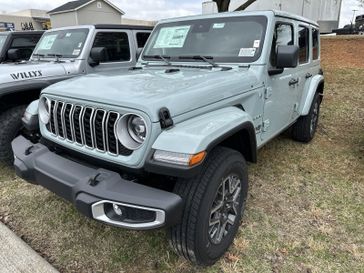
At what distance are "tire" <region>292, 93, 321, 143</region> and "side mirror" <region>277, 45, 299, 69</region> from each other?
80.5 inches

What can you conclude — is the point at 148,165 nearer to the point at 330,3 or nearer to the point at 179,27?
the point at 179,27

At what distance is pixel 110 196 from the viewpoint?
6.47 ft

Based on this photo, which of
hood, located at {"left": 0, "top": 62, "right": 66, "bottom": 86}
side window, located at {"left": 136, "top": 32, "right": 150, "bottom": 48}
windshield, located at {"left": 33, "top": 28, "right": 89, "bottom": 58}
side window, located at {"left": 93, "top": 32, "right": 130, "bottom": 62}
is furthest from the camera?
side window, located at {"left": 136, "top": 32, "right": 150, "bottom": 48}

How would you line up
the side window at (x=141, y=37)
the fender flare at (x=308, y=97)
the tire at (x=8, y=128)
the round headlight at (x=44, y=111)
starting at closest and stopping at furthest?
1. the round headlight at (x=44, y=111)
2. the tire at (x=8, y=128)
3. the fender flare at (x=308, y=97)
4. the side window at (x=141, y=37)

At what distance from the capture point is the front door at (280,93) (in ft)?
11.1

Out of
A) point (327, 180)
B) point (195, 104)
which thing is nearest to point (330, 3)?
point (327, 180)

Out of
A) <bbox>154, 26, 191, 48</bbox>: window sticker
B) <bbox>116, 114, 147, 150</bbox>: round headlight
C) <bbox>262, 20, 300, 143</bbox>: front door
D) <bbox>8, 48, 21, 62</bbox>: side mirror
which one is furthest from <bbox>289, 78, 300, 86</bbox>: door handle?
<bbox>8, 48, 21, 62</bbox>: side mirror

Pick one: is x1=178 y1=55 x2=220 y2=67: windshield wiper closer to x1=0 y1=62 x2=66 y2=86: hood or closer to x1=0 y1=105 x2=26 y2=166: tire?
x1=0 y1=105 x2=26 y2=166: tire

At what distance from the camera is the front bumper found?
6.36 feet

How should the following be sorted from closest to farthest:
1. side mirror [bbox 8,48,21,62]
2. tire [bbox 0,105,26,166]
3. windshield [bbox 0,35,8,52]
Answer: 1. tire [bbox 0,105,26,166]
2. side mirror [bbox 8,48,21,62]
3. windshield [bbox 0,35,8,52]

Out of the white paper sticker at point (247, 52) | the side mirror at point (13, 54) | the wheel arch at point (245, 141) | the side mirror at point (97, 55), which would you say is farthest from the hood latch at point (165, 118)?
the side mirror at point (13, 54)

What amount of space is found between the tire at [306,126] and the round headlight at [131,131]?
343 centimetres

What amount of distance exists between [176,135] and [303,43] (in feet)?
10.1

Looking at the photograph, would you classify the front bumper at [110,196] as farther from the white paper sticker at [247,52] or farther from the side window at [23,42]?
the side window at [23,42]
